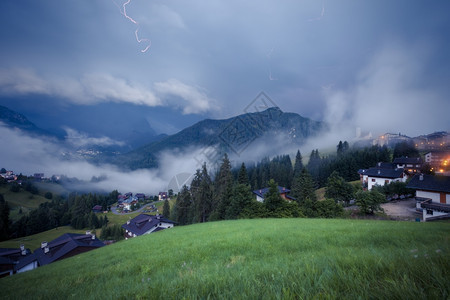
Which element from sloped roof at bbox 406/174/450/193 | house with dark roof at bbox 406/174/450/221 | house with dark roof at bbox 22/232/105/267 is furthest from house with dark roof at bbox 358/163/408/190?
house with dark roof at bbox 22/232/105/267

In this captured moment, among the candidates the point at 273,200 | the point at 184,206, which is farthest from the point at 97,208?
the point at 273,200

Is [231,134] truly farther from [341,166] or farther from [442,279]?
[341,166]

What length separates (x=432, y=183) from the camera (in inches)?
1342

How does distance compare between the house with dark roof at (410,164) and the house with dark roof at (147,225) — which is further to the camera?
the house with dark roof at (410,164)

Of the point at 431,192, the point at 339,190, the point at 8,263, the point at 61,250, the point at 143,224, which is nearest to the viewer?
the point at 431,192

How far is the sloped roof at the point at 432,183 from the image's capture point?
3201 cm

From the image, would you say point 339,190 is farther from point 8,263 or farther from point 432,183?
point 8,263

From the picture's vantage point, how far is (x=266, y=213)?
86.5 feet

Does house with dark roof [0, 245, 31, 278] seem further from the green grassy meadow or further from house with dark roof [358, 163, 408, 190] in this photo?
the green grassy meadow

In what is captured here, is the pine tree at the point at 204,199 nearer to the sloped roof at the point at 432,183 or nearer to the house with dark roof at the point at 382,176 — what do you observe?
the sloped roof at the point at 432,183

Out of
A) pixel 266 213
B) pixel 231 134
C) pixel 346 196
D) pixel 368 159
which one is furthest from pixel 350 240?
pixel 368 159

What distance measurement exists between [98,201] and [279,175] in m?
144

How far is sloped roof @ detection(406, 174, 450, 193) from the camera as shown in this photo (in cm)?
3201

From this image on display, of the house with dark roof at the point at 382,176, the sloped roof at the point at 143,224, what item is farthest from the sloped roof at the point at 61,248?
the house with dark roof at the point at 382,176
